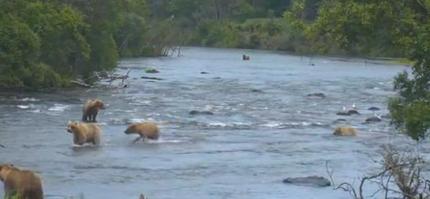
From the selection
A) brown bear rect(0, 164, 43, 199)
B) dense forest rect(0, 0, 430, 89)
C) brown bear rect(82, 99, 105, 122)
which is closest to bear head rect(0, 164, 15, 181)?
brown bear rect(0, 164, 43, 199)

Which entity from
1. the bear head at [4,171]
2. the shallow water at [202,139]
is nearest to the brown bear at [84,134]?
the shallow water at [202,139]

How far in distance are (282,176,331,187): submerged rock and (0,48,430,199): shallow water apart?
38cm

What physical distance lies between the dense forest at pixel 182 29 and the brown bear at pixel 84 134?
6886 millimetres

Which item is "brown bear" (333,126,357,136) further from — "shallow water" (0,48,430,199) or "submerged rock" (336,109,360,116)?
"submerged rock" (336,109,360,116)

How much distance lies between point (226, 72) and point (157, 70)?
196 inches

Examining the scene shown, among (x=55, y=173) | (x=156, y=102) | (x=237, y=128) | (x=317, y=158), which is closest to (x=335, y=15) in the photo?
(x=55, y=173)

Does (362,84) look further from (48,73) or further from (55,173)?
(55,173)

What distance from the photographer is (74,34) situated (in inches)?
1886

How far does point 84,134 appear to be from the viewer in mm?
27266

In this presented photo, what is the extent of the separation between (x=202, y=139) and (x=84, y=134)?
4.21m

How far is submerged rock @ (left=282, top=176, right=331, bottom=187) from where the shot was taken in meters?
21.7

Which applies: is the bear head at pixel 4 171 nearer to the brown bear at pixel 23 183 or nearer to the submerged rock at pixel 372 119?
the brown bear at pixel 23 183

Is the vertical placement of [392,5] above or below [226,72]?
above

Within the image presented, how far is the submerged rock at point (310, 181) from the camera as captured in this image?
71.2 feet
